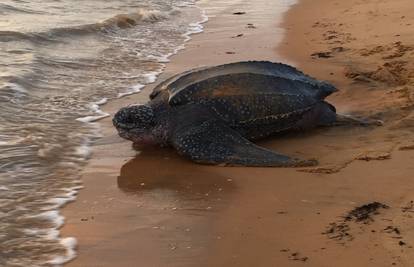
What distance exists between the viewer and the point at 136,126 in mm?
4340

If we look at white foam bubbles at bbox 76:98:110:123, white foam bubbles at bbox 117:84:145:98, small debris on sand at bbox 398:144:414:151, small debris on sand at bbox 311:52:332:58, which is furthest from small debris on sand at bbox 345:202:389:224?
small debris on sand at bbox 311:52:332:58

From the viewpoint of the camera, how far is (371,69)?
5836 mm

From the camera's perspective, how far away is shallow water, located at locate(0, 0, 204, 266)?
312cm

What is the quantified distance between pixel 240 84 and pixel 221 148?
607 millimetres

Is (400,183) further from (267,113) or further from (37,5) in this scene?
(37,5)

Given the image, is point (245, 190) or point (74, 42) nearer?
point (245, 190)

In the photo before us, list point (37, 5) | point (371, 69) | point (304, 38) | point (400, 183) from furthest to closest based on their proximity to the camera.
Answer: point (37, 5) < point (304, 38) < point (371, 69) < point (400, 183)

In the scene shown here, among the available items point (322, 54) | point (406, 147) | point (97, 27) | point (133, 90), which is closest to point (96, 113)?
point (133, 90)

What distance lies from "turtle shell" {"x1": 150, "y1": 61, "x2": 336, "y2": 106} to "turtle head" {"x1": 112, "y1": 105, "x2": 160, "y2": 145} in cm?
23

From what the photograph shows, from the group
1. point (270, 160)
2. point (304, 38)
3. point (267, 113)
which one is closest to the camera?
point (270, 160)

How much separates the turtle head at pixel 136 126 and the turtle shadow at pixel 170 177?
0.57 feet

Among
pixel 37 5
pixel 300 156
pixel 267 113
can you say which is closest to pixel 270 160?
pixel 300 156

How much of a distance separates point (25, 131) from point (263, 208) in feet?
7.12

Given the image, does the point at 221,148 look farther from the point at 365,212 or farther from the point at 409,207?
the point at 409,207
